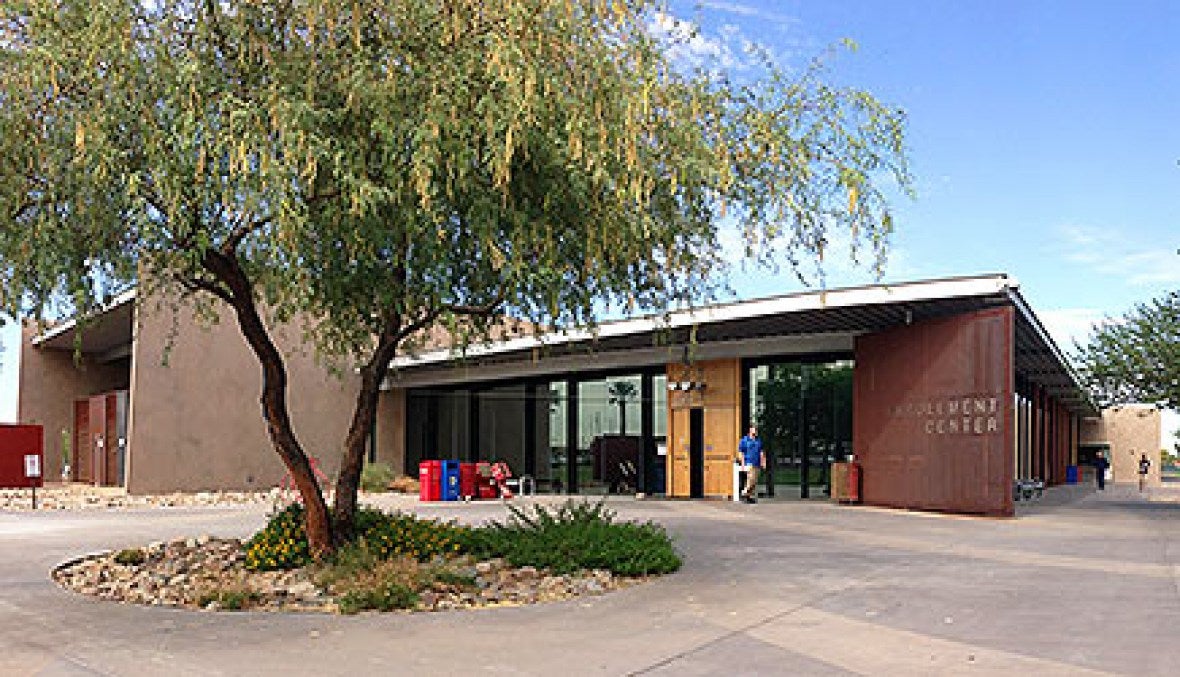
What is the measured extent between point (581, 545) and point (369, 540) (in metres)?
2.42

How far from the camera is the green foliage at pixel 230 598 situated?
10594 millimetres

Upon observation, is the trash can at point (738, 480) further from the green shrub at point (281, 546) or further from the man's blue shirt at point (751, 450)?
the green shrub at point (281, 546)

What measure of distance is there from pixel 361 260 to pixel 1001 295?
42.7ft

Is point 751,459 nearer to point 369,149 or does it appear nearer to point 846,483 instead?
point 846,483

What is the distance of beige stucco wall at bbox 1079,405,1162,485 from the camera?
6775 cm

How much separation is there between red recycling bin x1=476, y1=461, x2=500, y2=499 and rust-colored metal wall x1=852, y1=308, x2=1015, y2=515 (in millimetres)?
9027

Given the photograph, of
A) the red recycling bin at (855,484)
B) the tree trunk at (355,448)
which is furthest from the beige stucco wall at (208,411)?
the tree trunk at (355,448)

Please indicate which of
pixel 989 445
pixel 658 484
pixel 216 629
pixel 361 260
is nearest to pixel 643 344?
pixel 658 484

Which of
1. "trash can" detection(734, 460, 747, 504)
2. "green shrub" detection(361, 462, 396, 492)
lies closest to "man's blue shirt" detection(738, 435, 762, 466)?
"trash can" detection(734, 460, 747, 504)

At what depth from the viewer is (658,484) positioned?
29.5m

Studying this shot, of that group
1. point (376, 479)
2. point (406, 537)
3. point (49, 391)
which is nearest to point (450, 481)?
point (376, 479)

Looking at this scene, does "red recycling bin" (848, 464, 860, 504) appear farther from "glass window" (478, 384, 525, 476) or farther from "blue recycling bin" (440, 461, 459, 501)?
"glass window" (478, 384, 525, 476)

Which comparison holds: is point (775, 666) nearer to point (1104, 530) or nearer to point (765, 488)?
point (1104, 530)

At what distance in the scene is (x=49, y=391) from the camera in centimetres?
4031
